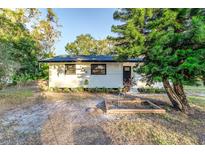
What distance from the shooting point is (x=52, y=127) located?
4.96 m

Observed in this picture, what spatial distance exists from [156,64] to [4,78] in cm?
877

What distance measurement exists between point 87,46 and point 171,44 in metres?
25.6

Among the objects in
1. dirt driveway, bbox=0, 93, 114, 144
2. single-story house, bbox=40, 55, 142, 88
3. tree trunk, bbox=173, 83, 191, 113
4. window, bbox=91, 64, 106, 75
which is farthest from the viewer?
window, bbox=91, 64, 106, 75

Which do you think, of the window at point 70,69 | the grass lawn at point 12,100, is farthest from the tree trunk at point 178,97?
the window at point 70,69

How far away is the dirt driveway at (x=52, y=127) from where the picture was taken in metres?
4.06

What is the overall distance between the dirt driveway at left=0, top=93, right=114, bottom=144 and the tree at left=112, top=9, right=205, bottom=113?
9.16 feet

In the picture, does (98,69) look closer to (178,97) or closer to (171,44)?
(178,97)

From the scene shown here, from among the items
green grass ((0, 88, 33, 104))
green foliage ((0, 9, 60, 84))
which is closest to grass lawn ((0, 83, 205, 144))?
green grass ((0, 88, 33, 104))

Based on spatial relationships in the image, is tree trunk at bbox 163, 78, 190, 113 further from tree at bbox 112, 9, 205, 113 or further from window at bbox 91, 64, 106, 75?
window at bbox 91, 64, 106, 75

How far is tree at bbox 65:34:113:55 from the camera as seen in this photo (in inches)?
1177

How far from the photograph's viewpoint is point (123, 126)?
497 centimetres

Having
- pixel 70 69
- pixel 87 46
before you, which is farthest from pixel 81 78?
pixel 87 46
